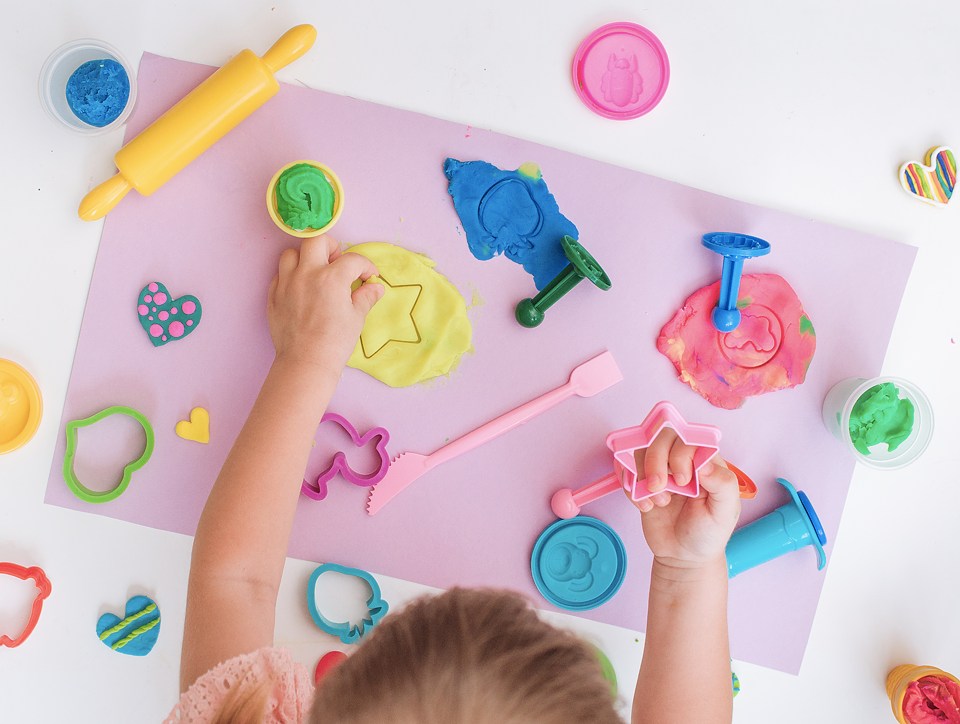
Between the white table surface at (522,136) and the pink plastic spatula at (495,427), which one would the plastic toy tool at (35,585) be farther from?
the pink plastic spatula at (495,427)

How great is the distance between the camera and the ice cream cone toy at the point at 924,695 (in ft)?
2.41

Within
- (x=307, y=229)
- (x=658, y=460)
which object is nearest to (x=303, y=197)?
(x=307, y=229)

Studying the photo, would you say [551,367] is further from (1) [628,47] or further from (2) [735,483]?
(1) [628,47]

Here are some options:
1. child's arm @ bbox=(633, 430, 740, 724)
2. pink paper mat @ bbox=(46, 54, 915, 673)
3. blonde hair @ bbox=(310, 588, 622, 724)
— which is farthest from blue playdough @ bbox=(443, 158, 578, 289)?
blonde hair @ bbox=(310, 588, 622, 724)

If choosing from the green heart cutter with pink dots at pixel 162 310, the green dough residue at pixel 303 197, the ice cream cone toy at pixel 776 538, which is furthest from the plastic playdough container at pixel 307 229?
the ice cream cone toy at pixel 776 538

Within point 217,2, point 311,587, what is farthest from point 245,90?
point 311,587

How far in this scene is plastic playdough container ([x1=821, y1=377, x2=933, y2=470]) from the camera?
721mm

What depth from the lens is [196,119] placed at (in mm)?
690

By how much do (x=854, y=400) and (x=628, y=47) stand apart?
1.23ft

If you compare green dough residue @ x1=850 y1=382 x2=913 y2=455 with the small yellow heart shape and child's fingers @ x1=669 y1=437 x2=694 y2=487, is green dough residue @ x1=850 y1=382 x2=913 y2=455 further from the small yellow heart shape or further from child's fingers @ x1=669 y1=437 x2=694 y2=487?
the small yellow heart shape

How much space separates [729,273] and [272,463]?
16.8 inches

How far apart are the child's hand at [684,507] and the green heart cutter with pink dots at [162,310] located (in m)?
0.41

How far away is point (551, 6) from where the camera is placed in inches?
28.7

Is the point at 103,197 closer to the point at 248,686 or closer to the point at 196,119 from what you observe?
the point at 196,119
